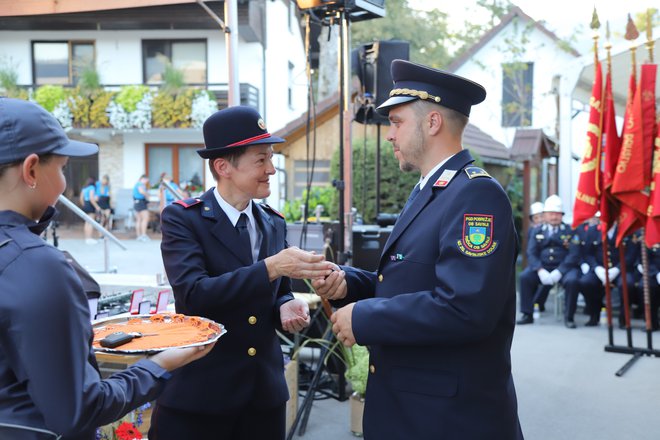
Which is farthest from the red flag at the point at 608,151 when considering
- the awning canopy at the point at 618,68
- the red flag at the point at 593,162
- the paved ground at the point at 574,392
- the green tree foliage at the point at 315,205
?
the green tree foliage at the point at 315,205

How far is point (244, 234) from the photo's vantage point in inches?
90.0

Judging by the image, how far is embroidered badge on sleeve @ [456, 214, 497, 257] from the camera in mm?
1691

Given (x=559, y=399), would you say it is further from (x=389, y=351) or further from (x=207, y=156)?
(x=207, y=156)

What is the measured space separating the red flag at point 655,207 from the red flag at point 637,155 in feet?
0.26

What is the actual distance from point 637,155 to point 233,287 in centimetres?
440

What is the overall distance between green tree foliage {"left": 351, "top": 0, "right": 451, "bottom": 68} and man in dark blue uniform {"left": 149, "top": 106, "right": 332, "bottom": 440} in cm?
2385

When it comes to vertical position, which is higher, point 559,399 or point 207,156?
point 207,156

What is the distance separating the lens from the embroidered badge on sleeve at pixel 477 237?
5.55ft

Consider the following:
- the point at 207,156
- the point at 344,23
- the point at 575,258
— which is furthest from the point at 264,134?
the point at 575,258

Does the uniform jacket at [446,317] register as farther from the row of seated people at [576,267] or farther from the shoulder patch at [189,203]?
the row of seated people at [576,267]

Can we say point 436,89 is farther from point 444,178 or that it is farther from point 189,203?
point 189,203

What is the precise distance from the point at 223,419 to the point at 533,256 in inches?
279

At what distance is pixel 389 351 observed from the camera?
1932 millimetres

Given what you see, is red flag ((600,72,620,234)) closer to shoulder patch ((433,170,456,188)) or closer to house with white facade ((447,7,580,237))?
shoulder patch ((433,170,456,188))
